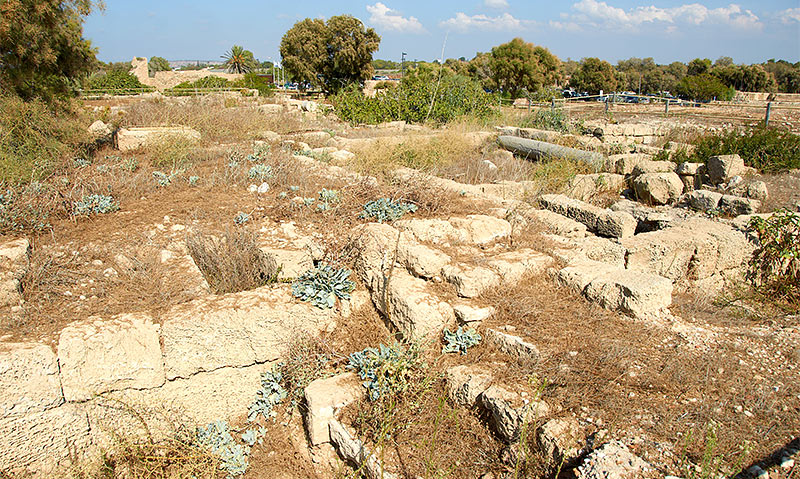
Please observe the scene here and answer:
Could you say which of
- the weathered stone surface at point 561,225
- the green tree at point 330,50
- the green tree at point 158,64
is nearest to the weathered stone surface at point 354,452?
the weathered stone surface at point 561,225

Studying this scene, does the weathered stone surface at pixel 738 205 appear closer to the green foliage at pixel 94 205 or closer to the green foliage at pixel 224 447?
the green foliage at pixel 224 447

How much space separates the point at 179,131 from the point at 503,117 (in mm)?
9521

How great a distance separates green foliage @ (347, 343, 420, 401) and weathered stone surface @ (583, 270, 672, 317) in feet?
5.00

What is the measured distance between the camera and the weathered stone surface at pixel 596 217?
5.18 metres

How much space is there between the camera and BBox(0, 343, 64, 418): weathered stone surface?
2.71 metres

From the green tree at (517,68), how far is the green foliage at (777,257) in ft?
80.8

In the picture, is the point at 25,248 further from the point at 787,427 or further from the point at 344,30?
the point at 344,30

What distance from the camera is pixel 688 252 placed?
4586 millimetres

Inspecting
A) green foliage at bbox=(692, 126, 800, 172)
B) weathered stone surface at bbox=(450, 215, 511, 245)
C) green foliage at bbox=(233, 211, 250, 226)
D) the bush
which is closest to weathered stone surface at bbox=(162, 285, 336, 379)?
green foliage at bbox=(233, 211, 250, 226)

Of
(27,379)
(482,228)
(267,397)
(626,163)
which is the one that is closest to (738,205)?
(626,163)

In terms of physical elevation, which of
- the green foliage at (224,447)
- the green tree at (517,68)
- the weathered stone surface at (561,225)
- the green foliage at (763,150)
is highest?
the green tree at (517,68)

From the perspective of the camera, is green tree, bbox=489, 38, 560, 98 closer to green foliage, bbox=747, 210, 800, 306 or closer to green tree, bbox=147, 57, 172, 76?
green foliage, bbox=747, 210, 800, 306

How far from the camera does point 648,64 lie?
59375 millimetres

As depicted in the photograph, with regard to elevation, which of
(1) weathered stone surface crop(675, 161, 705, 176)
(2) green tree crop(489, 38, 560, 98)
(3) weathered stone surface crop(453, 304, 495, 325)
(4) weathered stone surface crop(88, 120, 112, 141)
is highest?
(2) green tree crop(489, 38, 560, 98)
